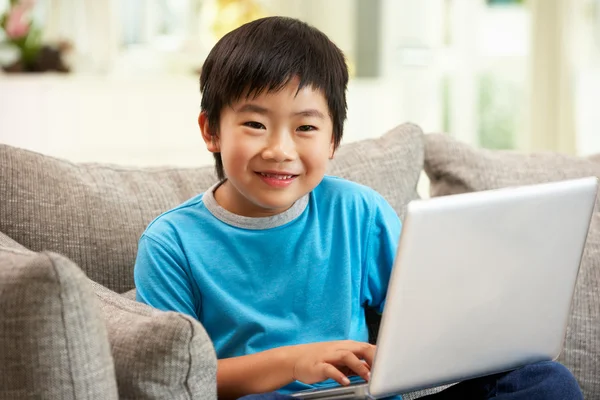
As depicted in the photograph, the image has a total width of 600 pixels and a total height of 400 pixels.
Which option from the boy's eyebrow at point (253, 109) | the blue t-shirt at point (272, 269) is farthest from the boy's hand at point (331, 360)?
the boy's eyebrow at point (253, 109)

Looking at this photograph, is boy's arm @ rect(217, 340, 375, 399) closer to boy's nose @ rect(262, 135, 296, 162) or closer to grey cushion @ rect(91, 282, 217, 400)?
grey cushion @ rect(91, 282, 217, 400)

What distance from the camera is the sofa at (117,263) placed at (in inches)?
42.2

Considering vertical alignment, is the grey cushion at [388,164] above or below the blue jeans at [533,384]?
above

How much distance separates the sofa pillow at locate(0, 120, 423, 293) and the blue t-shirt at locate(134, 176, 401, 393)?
0.20 m

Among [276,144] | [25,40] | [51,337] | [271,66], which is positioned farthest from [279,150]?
[25,40]

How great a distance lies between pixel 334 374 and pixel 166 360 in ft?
0.81

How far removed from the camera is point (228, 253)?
1.49 m

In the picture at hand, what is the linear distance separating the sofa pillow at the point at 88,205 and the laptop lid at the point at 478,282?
2.25 ft

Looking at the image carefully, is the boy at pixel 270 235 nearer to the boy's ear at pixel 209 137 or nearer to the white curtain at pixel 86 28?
the boy's ear at pixel 209 137

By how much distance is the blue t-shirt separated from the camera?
1.44 metres

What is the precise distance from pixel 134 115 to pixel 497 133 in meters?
2.47

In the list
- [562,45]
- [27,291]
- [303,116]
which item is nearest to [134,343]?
[27,291]

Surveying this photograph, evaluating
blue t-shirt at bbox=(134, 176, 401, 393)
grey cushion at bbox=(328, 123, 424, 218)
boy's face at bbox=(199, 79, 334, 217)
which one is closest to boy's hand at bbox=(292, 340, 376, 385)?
blue t-shirt at bbox=(134, 176, 401, 393)

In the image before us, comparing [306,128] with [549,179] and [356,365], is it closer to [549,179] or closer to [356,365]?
[356,365]
